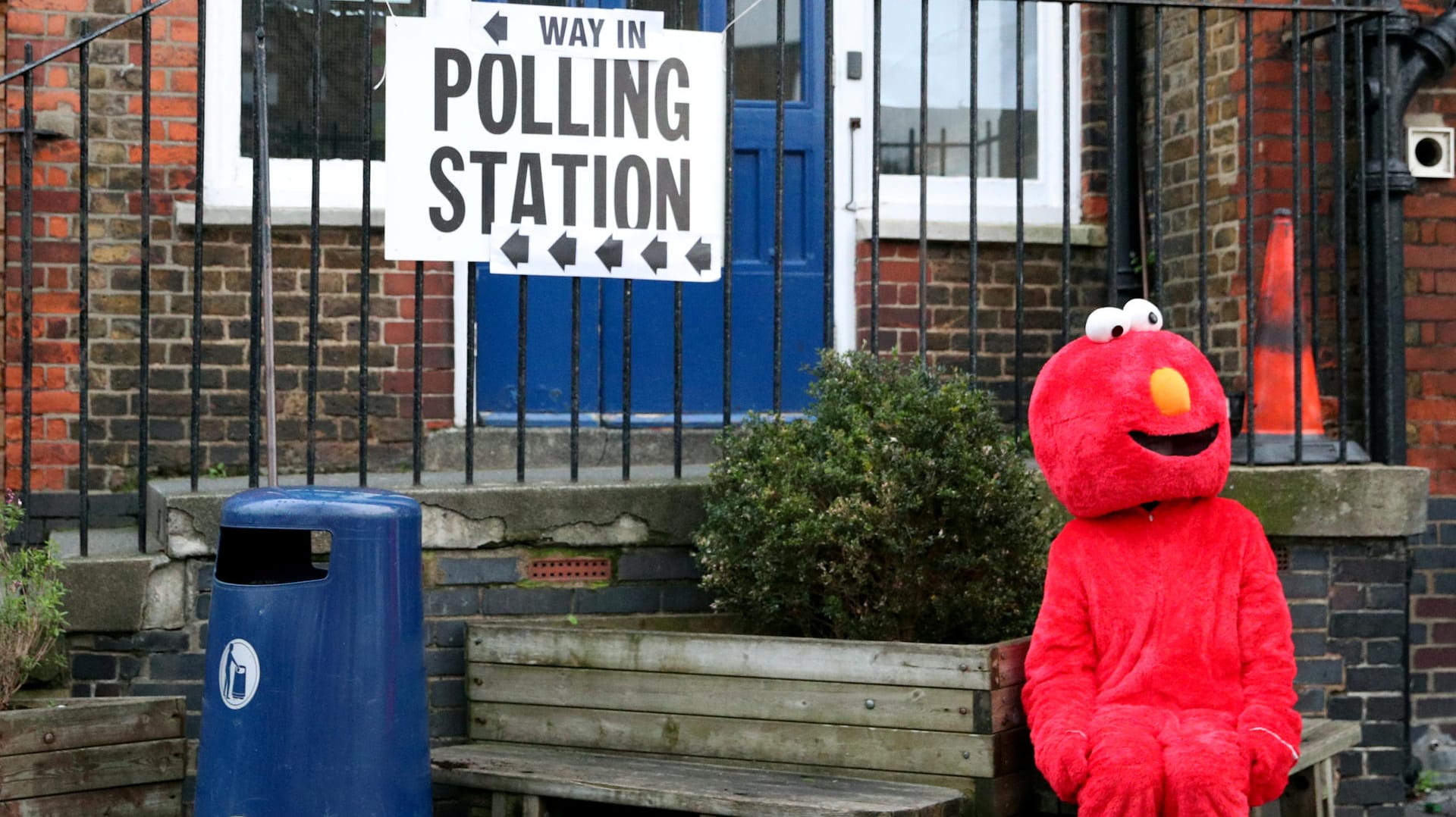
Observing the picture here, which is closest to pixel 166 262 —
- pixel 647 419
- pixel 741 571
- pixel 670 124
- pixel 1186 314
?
pixel 647 419

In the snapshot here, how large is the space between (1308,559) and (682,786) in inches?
83.9

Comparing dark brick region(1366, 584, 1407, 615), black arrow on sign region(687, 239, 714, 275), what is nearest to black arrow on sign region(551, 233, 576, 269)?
black arrow on sign region(687, 239, 714, 275)

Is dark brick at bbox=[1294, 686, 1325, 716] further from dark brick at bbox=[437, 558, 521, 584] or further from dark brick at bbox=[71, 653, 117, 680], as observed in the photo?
dark brick at bbox=[71, 653, 117, 680]

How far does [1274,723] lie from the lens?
10.3 ft

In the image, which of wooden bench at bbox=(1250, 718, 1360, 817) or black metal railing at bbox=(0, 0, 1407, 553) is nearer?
wooden bench at bbox=(1250, 718, 1360, 817)

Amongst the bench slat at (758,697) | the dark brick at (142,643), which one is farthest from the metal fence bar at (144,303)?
the bench slat at (758,697)

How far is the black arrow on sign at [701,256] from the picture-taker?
4227mm

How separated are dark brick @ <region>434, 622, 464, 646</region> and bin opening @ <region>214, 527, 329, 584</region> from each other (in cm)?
40

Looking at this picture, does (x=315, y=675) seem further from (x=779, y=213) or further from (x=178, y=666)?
(x=779, y=213)

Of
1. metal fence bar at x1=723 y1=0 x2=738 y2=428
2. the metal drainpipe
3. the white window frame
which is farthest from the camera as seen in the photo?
the white window frame

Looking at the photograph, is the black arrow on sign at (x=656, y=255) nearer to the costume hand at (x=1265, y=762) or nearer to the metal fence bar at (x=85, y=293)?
the metal fence bar at (x=85, y=293)

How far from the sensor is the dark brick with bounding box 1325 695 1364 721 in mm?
4418

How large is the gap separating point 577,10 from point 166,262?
219cm

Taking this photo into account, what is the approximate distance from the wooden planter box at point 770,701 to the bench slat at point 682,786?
61 millimetres
